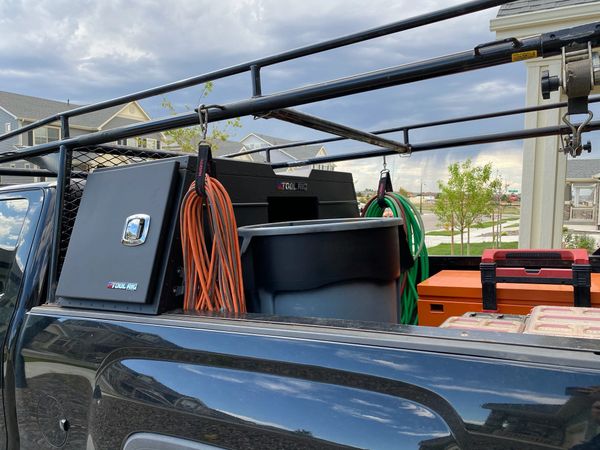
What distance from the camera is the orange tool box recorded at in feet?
7.04

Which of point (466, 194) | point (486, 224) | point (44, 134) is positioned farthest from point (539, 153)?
point (44, 134)

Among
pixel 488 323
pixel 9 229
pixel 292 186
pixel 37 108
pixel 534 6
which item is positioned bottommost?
pixel 488 323

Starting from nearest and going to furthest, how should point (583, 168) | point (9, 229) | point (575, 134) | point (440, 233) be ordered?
1. point (575, 134)
2. point (9, 229)
3. point (583, 168)
4. point (440, 233)

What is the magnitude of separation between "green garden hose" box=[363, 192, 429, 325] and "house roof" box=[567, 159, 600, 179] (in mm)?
7957

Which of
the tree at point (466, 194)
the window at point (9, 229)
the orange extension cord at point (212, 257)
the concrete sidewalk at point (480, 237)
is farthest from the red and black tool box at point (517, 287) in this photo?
the concrete sidewalk at point (480, 237)

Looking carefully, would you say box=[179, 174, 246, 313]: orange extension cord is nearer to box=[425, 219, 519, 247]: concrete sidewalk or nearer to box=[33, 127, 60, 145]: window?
box=[425, 219, 519, 247]: concrete sidewalk

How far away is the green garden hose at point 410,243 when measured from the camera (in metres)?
2.48

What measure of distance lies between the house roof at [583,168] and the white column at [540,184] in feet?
12.5

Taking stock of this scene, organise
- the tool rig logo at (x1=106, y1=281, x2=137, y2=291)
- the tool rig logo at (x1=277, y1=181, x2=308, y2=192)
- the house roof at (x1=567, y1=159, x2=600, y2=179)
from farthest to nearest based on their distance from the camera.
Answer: the house roof at (x1=567, y1=159, x2=600, y2=179) < the tool rig logo at (x1=277, y1=181, x2=308, y2=192) < the tool rig logo at (x1=106, y1=281, x2=137, y2=291)

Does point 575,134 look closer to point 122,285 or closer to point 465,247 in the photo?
point 122,285

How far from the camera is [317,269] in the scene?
165 centimetres

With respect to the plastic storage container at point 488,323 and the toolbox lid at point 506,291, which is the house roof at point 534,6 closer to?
the toolbox lid at point 506,291

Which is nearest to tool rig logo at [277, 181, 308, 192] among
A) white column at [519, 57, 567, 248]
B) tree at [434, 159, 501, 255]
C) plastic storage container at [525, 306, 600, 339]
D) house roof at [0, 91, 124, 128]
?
plastic storage container at [525, 306, 600, 339]

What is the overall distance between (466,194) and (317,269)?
26.1ft
